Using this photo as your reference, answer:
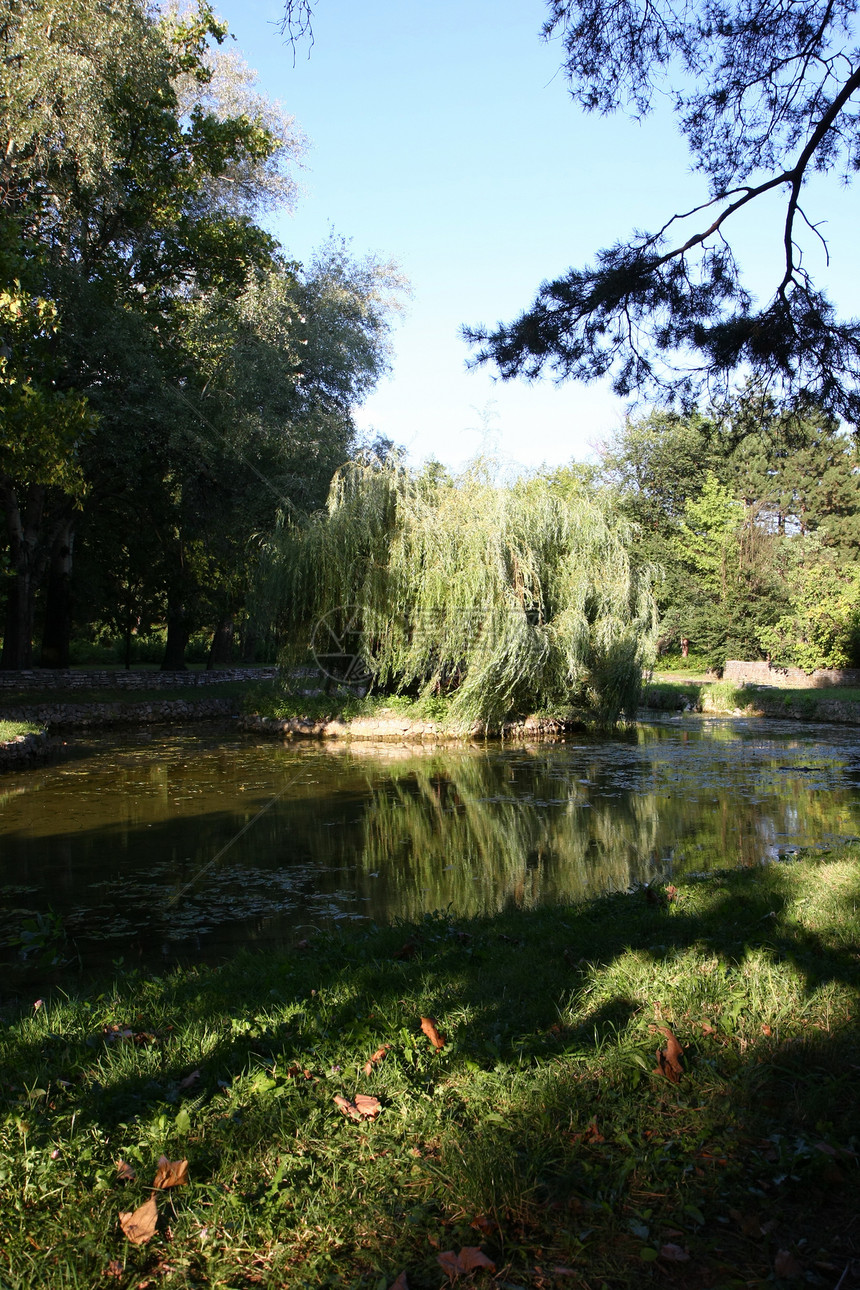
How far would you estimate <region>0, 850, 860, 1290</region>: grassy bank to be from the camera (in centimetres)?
199

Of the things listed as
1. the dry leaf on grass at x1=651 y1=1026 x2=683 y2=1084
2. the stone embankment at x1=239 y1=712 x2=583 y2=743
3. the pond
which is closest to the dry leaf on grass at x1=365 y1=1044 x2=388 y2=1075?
the dry leaf on grass at x1=651 y1=1026 x2=683 y2=1084

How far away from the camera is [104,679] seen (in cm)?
2123

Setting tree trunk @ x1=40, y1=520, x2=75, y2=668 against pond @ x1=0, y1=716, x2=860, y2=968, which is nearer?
pond @ x1=0, y1=716, x2=860, y2=968

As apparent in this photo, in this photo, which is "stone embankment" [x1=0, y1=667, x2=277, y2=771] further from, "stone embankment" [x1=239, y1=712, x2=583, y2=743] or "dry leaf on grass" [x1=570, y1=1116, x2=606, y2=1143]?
"dry leaf on grass" [x1=570, y1=1116, x2=606, y2=1143]

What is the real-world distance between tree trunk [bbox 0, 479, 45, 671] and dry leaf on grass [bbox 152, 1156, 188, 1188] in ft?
60.9

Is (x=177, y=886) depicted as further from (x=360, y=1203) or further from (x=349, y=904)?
(x=360, y=1203)

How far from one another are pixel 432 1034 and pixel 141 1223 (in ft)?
3.81

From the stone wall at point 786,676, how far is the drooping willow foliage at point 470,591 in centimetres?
909

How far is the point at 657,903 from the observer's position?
4.88m

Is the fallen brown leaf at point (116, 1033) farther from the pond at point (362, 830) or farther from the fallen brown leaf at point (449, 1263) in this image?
the pond at point (362, 830)

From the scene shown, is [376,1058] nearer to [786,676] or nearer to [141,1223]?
[141,1223]

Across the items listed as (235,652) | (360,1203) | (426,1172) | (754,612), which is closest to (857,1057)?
(426,1172)

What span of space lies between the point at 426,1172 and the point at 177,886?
5005 millimetres

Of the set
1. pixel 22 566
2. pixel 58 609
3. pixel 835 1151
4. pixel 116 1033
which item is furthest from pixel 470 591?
pixel 835 1151
